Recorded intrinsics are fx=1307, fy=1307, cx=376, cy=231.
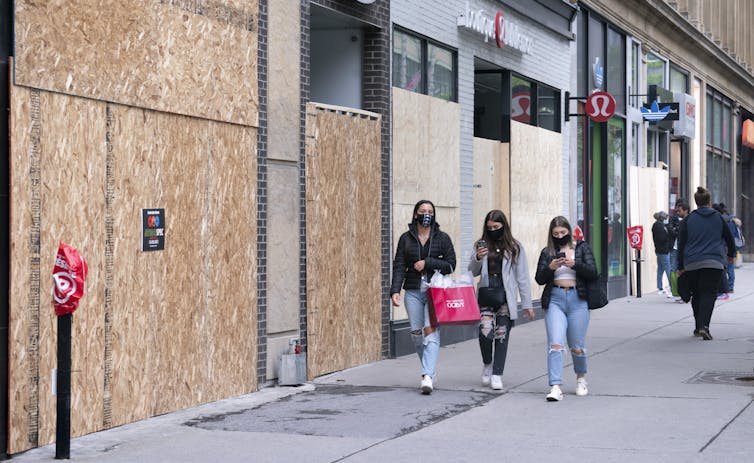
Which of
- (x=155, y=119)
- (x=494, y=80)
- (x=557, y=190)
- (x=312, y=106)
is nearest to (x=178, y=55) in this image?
(x=155, y=119)

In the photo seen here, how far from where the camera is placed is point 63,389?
27.4ft

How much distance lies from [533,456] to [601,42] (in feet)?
61.4

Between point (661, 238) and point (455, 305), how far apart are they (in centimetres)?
1471

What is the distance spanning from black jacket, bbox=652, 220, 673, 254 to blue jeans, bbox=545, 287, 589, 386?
1410 centimetres

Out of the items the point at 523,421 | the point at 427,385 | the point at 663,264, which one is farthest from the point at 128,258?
the point at 663,264

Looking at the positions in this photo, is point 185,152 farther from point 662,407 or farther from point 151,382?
point 662,407

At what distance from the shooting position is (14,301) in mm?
8680

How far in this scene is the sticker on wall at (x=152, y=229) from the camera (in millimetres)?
10312

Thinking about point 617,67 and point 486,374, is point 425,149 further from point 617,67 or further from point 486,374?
point 617,67

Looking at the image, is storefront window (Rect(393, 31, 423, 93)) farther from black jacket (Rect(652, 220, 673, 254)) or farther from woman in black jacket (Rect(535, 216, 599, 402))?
black jacket (Rect(652, 220, 673, 254))

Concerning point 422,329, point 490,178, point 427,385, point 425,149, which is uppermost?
point 425,149

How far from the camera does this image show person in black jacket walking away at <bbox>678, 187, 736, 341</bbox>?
16.9m

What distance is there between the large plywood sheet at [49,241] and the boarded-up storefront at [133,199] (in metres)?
0.01

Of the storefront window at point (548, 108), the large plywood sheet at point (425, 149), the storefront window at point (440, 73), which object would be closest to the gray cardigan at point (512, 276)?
the large plywood sheet at point (425, 149)
